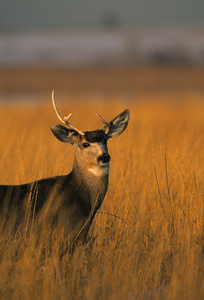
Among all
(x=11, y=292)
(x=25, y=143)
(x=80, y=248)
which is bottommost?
(x=11, y=292)

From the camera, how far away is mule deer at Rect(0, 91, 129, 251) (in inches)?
195

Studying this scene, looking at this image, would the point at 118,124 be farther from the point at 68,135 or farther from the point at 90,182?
the point at 90,182

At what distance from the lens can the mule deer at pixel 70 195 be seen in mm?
4965

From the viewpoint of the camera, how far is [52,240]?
4891 millimetres

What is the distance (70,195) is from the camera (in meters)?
5.18

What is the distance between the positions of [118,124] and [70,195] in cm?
89

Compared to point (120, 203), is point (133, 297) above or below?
below

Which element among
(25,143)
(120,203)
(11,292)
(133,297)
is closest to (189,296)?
(133,297)

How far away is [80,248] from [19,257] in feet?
1.72

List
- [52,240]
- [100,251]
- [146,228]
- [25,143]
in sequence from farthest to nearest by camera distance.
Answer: [25,143] → [146,228] → [100,251] → [52,240]

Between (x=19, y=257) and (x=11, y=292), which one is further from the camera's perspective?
(x=19, y=257)

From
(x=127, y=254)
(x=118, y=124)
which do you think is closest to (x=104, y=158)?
(x=118, y=124)

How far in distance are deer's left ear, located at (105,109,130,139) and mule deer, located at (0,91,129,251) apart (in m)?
0.02

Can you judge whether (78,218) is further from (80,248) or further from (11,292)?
(11,292)
